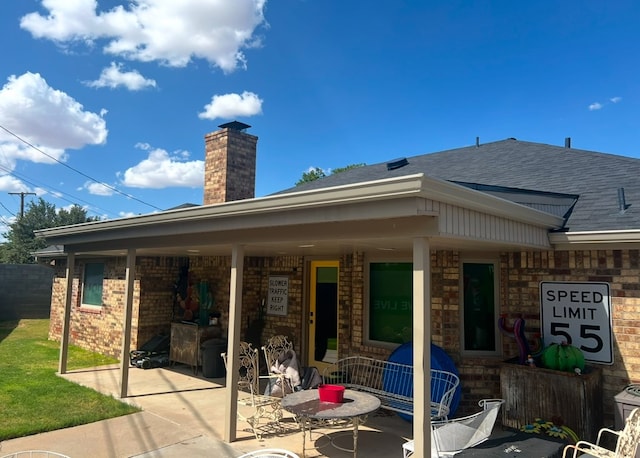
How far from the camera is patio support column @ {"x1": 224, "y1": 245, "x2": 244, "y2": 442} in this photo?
5.05 metres

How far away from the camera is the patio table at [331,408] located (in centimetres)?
410

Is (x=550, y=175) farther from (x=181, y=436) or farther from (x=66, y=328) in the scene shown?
(x=66, y=328)

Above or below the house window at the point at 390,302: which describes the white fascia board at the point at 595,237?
above

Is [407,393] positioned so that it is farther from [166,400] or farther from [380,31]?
[380,31]

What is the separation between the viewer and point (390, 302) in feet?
22.0

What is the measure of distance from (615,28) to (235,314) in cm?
1214

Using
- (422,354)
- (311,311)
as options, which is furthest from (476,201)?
(311,311)

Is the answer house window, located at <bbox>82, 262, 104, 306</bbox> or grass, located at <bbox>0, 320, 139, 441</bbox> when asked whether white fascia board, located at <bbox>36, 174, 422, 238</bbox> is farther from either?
house window, located at <bbox>82, 262, 104, 306</bbox>

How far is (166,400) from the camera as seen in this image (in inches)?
263

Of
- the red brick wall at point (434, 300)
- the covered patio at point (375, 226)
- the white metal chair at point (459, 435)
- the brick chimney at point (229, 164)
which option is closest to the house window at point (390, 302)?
the red brick wall at point (434, 300)

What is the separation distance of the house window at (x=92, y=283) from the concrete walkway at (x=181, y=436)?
17.4 feet

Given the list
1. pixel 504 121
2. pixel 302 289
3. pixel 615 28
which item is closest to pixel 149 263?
pixel 302 289

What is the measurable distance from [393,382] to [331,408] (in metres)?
1.86

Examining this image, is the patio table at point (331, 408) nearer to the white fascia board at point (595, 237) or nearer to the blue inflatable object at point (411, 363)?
the blue inflatable object at point (411, 363)
